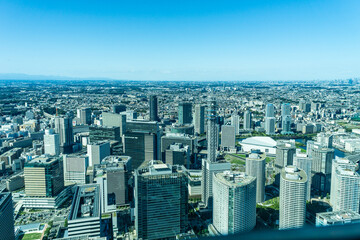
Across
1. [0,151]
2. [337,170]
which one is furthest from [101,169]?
[0,151]

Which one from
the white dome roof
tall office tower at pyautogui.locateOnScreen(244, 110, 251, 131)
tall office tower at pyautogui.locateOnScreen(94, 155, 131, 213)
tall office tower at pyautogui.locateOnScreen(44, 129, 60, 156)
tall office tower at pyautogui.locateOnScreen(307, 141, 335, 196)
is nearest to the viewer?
tall office tower at pyautogui.locateOnScreen(94, 155, 131, 213)

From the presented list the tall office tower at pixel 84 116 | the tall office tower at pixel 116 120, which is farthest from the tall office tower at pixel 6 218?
the tall office tower at pixel 84 116

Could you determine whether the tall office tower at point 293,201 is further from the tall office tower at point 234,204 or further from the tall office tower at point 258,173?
the tall office tower at point 258,173

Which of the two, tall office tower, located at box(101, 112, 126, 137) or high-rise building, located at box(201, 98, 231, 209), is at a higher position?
tall office tower, located at box(101, 112, 126, 137)

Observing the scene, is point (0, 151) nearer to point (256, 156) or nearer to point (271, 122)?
point (256, 156)

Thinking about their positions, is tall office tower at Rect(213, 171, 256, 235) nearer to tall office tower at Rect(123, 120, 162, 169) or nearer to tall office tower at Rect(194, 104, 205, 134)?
tall office tower at Rect(123, 120, 162, 169)

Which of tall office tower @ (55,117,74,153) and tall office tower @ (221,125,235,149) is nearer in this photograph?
tall office tower @ (55,117,74,153)

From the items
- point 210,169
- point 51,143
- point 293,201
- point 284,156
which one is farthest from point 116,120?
point 293,201

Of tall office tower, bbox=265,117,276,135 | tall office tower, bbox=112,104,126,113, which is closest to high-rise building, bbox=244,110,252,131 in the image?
tall office tower, bbox=265,117,276,135
